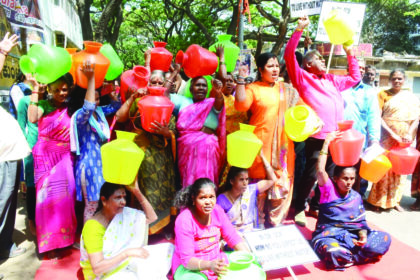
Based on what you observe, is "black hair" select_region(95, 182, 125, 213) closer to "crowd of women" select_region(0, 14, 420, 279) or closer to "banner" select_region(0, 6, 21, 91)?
"crowd of women" select_region(0, 14, 420, 279)

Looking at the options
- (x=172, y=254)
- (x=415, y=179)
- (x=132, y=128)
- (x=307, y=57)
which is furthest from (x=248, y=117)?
(x=415, y=179)

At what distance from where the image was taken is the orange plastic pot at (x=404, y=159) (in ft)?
11.4

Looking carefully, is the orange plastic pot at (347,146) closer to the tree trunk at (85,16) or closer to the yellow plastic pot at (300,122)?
the yellow plastic pot at (300,122)

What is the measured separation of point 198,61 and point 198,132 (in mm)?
570

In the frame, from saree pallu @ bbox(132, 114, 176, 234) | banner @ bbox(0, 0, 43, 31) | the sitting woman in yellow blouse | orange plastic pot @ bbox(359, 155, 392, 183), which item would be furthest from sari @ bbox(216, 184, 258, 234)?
banner @ bbox(0, 0, 43, 31)

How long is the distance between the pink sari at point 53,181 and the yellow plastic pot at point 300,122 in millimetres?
1726

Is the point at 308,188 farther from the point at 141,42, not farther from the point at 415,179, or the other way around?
the point at 141,42

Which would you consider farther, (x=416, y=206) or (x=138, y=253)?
(x=416, y=206)

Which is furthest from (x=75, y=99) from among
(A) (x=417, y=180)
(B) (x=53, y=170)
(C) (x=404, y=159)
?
(A) (x=417, y=180)

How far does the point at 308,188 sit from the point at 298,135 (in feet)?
2.61

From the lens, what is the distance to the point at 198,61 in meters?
2.77

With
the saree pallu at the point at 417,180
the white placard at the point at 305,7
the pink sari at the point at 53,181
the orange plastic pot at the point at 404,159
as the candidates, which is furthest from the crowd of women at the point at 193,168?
the white placard at the point at 305,7

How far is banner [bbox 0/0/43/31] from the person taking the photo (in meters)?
4.52

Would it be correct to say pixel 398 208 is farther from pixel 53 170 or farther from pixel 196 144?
pixel 53 170
